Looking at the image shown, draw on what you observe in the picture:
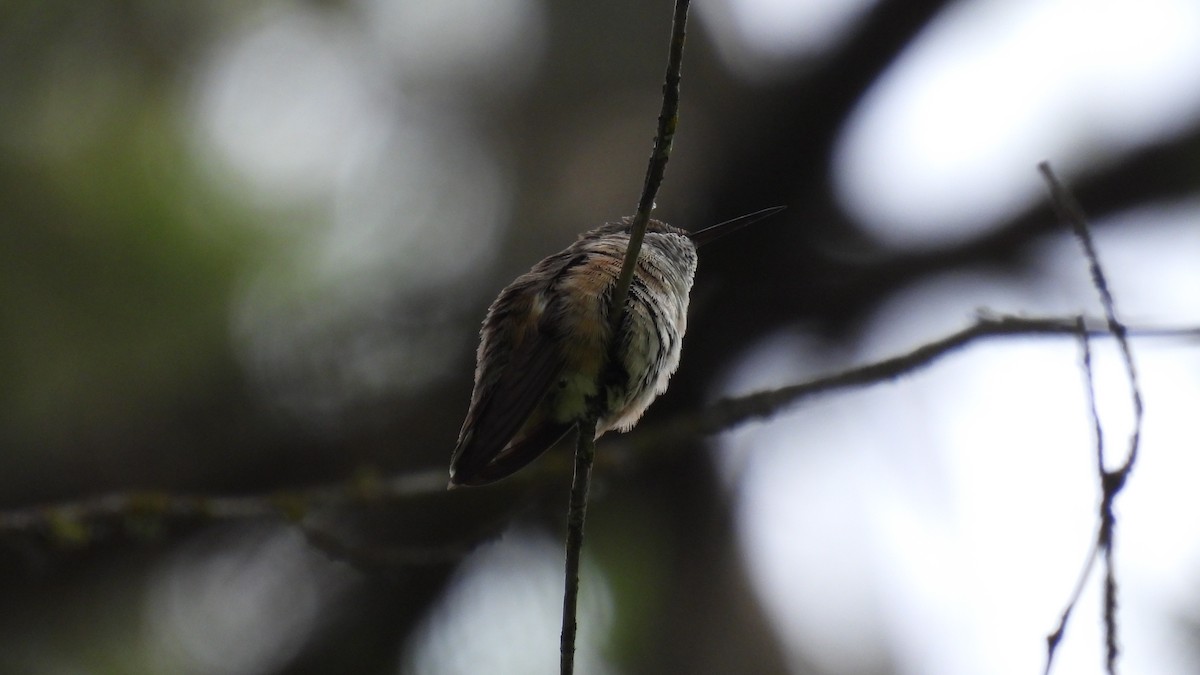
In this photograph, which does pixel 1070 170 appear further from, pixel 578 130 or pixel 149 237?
pixel 149 237

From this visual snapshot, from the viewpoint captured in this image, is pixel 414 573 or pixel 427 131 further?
pixel 427 131

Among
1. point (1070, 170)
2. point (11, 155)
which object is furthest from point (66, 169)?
point (1070, 170)

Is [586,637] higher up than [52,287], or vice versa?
[52,287]

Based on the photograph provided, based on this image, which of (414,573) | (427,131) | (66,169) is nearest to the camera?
(66,169)

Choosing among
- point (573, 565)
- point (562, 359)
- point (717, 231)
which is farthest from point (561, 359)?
point (717, 231)

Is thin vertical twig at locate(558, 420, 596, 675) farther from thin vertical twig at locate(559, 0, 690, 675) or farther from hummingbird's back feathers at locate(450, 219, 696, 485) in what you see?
hummingbird's back feathers at locate(450, 219, 696, 485)

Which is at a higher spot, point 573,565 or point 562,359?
point 562,359

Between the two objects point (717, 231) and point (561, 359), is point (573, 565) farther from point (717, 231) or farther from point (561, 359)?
point (717, 231)

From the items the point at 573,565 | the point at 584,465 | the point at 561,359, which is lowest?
the point at 573,565
